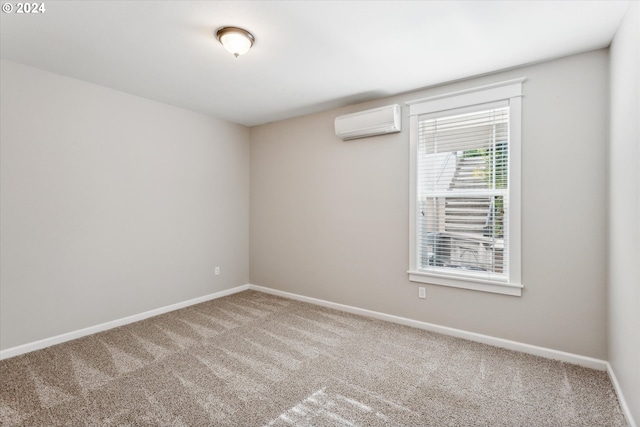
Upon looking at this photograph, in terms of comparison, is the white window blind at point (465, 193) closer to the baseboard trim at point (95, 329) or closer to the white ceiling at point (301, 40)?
the white ceiling at point (301, 40)

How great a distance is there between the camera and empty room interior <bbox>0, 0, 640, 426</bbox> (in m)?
2.07

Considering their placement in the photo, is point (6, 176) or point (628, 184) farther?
point (6, 176)

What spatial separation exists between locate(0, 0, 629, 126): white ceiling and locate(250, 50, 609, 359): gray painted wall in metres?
0.44

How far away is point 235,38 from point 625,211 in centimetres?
281

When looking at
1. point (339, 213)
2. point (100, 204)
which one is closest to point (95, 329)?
point (100, 204)

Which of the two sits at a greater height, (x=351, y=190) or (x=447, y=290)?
(x=351, y=190)

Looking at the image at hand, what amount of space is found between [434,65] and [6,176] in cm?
385

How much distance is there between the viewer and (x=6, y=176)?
2.72 meters

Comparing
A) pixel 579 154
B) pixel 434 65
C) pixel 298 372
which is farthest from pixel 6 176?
pixel 579 154

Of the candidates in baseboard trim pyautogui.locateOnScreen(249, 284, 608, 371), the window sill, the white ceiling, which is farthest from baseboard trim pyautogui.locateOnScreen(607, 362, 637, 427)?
the white ceiling

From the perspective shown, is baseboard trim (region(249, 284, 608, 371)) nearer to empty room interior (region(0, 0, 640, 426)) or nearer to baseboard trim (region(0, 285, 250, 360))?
empty room interior (region(0, 0, 640, 426))

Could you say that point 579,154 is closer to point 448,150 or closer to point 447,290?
point 448,150

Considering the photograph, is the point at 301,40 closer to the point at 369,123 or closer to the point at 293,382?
the point at 369,123

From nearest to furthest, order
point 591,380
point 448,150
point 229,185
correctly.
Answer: point 591,380 < point 448,150 < point 229,185
